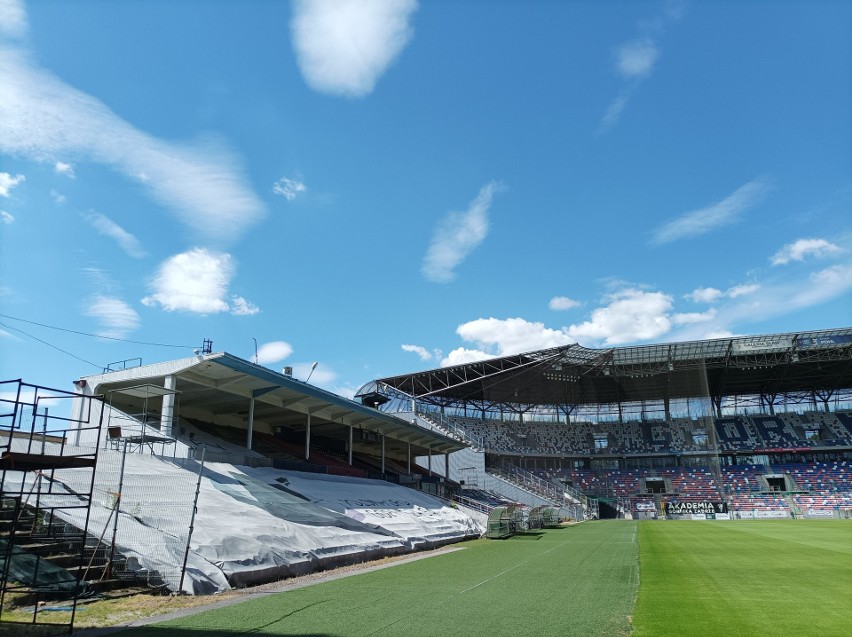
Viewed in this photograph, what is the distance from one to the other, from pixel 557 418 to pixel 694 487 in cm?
1748

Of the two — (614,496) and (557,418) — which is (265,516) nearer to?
(614,496)

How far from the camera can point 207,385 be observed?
2436 centimetres

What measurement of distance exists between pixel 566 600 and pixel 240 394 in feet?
63.5

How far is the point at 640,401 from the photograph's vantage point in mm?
71250

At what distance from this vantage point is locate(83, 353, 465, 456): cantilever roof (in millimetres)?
22859

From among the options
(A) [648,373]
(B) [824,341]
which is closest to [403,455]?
(A) [648,373]

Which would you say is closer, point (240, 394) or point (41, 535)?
point (41, 535)

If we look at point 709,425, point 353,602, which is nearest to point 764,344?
point 709,425

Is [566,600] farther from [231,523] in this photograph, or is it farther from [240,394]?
[240,394]

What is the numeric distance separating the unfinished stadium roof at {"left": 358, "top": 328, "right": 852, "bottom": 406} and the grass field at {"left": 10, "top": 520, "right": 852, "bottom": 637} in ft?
118

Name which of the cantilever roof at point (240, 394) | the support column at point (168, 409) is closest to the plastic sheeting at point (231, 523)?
the support column at point (168, 409)

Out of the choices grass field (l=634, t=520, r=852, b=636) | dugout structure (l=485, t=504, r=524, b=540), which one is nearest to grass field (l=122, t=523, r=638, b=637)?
grass field (l=634, t=520, r=852, b=636)

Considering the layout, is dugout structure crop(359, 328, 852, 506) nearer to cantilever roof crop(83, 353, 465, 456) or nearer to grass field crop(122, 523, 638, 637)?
cantilever roof crop(83, 353, 465, 456)

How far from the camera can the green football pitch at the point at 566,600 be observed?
8.52 meters
